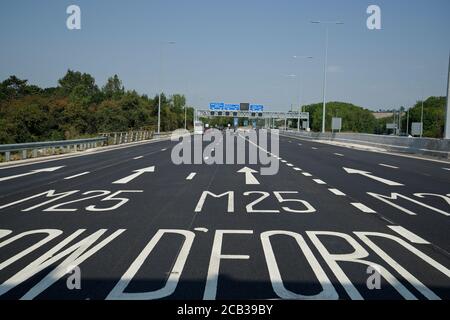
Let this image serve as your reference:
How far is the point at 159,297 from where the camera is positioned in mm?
4898

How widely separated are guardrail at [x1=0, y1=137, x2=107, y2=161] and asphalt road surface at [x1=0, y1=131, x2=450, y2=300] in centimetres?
1020

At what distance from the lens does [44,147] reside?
28.0 m

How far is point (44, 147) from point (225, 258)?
937 inches

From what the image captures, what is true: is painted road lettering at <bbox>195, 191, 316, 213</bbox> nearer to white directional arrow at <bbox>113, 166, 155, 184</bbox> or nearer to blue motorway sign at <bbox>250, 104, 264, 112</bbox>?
white directional arrow at <bbox>113, 166, 155, 184</bbox>

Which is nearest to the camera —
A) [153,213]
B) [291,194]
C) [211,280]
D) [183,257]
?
[211,280]

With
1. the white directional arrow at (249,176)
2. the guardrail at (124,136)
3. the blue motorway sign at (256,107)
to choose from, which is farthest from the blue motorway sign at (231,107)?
the white directional arrow at (249,176)

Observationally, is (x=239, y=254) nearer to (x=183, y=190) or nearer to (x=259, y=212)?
(x=259, y=212)

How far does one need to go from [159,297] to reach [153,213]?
4906mm

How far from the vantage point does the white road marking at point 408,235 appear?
24.8ft

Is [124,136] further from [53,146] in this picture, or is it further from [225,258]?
[225,258]

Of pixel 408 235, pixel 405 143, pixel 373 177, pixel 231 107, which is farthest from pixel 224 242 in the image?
pixel 231 107
